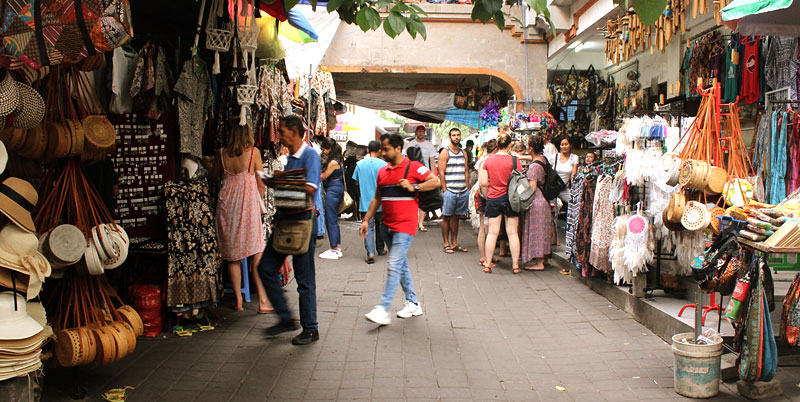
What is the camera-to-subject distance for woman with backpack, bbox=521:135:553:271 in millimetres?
8594

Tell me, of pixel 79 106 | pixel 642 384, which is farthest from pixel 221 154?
pixel 642 384

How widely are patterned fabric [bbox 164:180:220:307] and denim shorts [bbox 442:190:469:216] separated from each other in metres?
5.28

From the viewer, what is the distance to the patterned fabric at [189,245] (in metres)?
5.42

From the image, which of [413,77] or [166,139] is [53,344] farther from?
[413,77]

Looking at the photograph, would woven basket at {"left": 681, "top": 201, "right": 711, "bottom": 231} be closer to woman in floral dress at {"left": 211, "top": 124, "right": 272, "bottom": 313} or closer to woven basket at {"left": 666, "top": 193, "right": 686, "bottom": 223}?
woven basket at {"left": 666, "top": 193, "right": 686, "bottom": 223}

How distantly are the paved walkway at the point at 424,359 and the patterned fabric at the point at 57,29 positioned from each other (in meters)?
2.09

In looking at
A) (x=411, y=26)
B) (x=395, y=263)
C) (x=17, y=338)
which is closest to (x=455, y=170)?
(x=395, y=263)

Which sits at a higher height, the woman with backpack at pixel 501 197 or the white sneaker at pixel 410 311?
the woman with backpack at pixel 501 197

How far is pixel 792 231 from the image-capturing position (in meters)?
3.76

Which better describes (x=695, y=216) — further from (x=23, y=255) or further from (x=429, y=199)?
(x=23, y=255)

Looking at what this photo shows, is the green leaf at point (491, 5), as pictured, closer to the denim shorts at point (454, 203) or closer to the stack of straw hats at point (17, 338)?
A: the stack of straw hats at point (17, 338)

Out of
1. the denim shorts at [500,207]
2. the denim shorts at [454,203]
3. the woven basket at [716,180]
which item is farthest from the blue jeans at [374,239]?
the woven basket at [716,180]

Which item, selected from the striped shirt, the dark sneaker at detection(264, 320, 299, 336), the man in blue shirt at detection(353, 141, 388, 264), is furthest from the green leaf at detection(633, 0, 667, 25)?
the striped shirt

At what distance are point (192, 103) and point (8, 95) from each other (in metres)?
2.30
